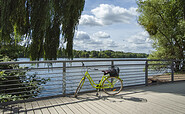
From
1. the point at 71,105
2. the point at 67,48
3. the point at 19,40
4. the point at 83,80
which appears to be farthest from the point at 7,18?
the point at 71,105

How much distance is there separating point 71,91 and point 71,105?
3.04 feet

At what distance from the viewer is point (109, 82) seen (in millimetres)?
4457

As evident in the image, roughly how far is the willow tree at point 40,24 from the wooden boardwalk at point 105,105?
5.89ft

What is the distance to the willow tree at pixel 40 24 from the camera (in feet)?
15.4

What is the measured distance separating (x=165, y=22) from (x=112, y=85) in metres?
11.0

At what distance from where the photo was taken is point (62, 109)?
328 centimetres

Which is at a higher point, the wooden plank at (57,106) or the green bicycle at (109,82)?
the green bicycle at (109,82)

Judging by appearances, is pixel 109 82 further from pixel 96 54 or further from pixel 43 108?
pixel 96 54

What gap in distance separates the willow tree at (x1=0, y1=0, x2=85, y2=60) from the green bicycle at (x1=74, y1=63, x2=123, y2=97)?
146cm

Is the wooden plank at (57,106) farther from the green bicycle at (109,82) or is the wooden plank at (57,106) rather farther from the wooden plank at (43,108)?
the green bicycle at (109,82)

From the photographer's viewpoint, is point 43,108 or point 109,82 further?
point 109,82

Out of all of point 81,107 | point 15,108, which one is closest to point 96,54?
point 81,107

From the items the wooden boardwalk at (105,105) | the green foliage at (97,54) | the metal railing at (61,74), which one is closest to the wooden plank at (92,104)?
the wooden boardwalk at (105,105)

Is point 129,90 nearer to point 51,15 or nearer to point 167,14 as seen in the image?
point 51,15
